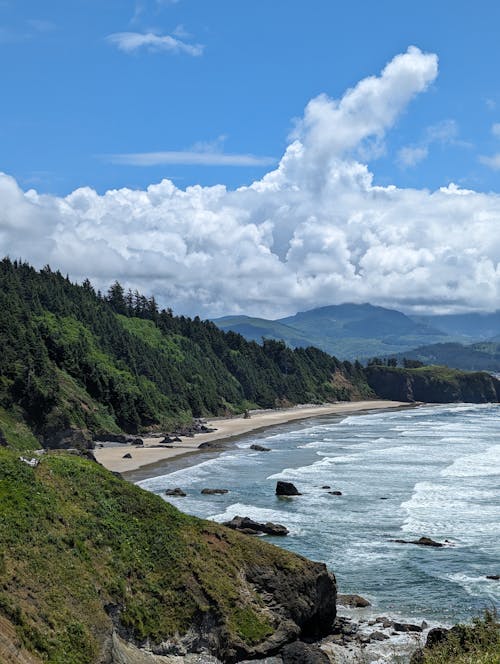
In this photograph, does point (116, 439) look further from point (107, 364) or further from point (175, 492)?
point (175, 492)

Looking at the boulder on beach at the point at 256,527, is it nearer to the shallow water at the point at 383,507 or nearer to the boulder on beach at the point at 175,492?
the shallow water at the point at 383,507

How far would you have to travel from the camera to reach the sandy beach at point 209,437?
260 feet

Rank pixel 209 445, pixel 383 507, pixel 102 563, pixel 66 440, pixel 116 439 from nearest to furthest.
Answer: pixel 102 563, pixel 383 507, pixel 66 440, pixel 209 445, pixel 116 439

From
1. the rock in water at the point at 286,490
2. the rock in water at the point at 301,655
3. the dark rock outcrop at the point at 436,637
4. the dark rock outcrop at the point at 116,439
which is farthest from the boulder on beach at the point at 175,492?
the dark rock outcrop at the point at 116,439

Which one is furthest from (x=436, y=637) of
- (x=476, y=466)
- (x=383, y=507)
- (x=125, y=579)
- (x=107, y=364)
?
(x=107, y=364)

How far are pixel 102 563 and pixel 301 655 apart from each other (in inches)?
307

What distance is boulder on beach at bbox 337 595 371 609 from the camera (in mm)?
31844

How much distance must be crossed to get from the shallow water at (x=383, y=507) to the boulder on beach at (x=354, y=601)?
830 mm

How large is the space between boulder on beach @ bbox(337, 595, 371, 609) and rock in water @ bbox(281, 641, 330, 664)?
7619 millimetres

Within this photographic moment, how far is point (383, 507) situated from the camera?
172 feet

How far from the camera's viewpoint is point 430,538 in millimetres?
43562

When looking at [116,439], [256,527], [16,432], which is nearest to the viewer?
[256,527]

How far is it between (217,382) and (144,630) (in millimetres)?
148382

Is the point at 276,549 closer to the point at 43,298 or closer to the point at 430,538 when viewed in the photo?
the point at 430,538
